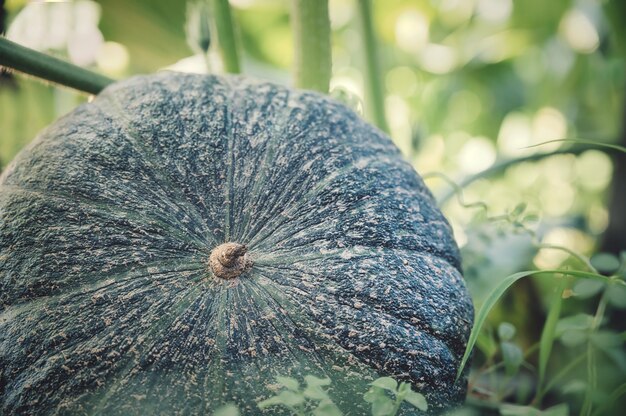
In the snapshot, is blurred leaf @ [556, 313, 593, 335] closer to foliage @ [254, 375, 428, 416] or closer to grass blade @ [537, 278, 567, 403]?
grass blade @ [537, 278, 567, 403]

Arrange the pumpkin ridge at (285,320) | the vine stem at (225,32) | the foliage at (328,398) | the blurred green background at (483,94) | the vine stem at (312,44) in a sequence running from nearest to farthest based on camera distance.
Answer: the foliage at (328,398) → the pumpkin ridge at (285,320) → the vine stem at (312,44) → the vine stem at (225,32) → the blurred green background at (483,94)

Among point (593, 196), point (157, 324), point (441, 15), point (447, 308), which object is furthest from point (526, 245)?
point (441, 15)

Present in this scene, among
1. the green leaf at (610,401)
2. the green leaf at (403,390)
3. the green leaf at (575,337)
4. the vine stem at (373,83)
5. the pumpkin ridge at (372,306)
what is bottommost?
the green leaf at (610,401)

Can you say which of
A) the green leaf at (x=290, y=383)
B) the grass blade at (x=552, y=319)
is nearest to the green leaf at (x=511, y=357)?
the grass blade at (x=552, y=319)

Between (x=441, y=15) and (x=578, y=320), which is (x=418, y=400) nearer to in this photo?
(x=578, y=320)

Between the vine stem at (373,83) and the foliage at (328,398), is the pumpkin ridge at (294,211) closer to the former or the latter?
the foliage at (328,398)
